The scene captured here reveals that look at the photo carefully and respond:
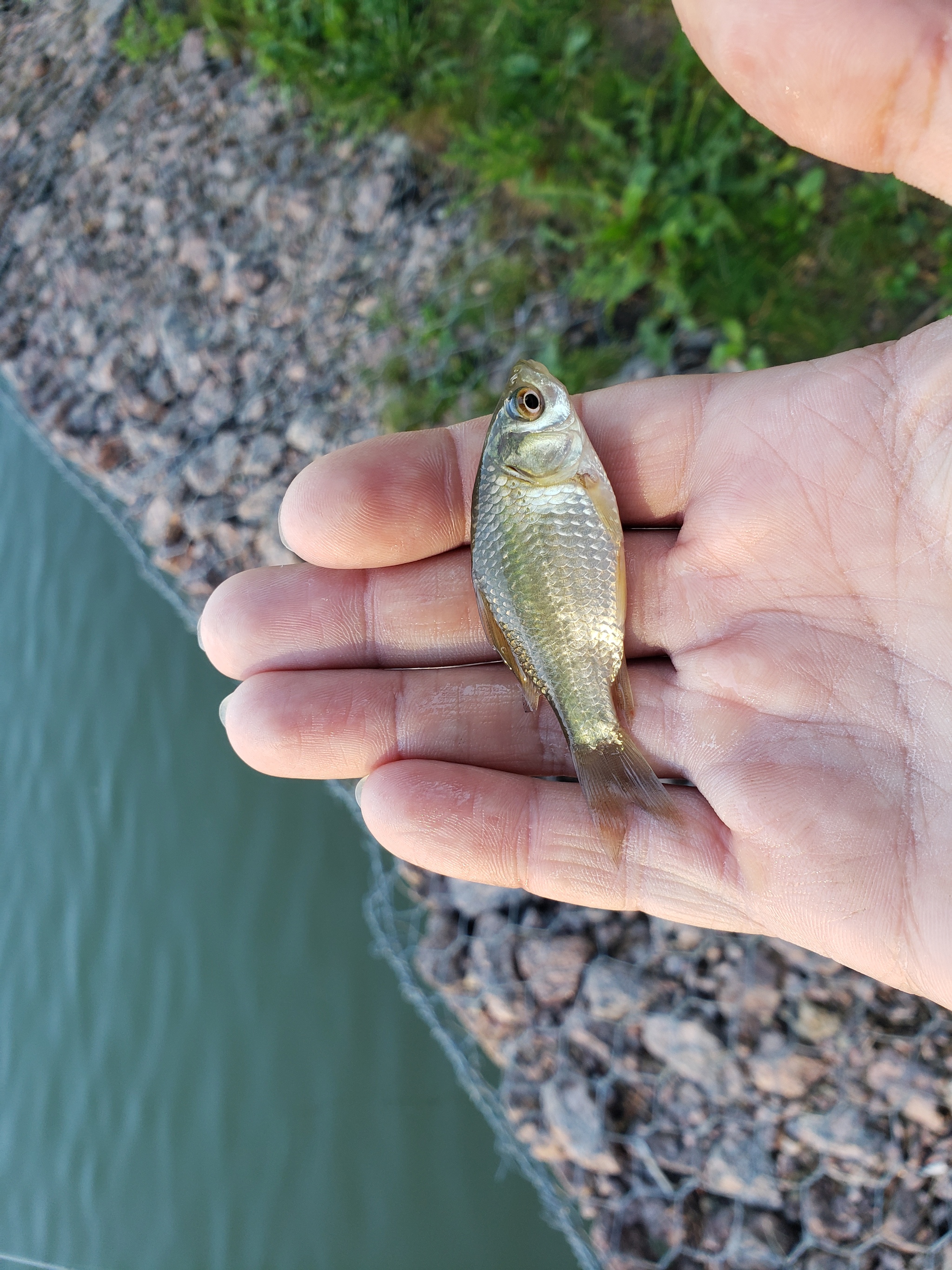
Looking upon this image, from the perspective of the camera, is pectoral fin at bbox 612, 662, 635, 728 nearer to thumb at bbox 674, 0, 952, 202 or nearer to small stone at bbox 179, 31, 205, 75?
thumb at bbox 674, 0, 952, 202

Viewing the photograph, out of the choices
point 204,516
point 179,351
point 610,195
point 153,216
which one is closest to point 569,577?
point 610,195

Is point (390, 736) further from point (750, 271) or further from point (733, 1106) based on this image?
point (750, 271)

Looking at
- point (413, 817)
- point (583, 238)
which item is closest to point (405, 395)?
point (583, 238)

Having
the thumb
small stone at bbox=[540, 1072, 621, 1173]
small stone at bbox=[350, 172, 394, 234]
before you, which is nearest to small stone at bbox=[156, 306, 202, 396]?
small stone at bbox=[350, 172, 394, 234]

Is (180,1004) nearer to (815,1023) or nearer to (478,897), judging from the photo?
(478,897)

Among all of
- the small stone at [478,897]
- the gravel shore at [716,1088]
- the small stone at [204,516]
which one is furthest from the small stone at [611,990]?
the small stone at [204,516]

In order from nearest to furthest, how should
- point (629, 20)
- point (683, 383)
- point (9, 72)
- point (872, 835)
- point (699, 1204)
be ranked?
point (872, 835) < point (683, 383) < point (699, 1204) < point (629, 20) < point (9, 72)

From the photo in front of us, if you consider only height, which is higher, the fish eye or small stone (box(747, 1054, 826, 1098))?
the fish eye

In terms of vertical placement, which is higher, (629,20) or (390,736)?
(629,20)
